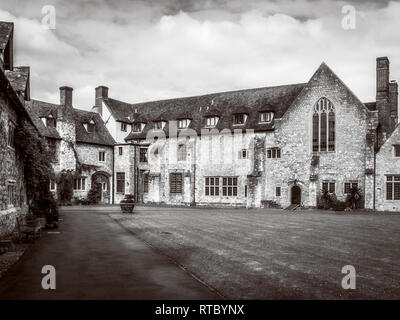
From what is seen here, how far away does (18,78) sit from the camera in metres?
21.1

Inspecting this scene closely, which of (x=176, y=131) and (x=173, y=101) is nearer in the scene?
(x=176, y=131)

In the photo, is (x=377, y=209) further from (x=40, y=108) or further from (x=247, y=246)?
(x=40, y=108)

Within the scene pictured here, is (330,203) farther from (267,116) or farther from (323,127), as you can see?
(267,116)

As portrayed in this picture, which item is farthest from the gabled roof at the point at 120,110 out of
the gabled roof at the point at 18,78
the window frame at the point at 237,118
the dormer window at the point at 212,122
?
the gabled roof at the point at 18,78

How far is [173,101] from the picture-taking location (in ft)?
168

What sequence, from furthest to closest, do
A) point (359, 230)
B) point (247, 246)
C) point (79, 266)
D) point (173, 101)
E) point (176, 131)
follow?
point (173, 101) → point (176, 131) → point (359, 230) → point (247, 246) → point (79, 266)

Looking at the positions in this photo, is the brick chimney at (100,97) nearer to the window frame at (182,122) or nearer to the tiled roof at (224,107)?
the tiled roof at (224,107)

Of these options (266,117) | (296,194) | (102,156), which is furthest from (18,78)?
(102,156)

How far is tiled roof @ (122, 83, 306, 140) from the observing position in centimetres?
4216

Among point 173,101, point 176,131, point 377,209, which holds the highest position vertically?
point 173,101

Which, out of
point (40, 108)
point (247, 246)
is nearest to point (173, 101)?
point (40, 108)

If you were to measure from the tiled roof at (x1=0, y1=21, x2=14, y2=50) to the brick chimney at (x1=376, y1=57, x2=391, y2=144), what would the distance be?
97.3 feet

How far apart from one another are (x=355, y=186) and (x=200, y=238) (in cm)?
2231

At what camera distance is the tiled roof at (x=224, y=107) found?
4216 cm
